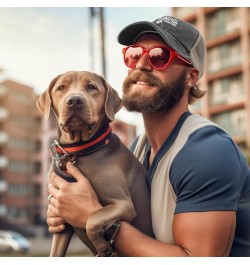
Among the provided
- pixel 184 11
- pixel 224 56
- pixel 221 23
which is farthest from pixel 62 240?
pixel 224 56

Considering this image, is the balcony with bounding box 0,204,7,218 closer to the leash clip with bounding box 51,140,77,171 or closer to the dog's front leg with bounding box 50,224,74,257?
the dog's front leg with bounding box 50,224,74,257

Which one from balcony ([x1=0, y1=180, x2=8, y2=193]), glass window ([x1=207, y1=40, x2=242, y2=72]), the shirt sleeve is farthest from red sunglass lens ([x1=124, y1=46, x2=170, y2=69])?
balcony ([x1=0, y1=180, x2=8, y2=193])

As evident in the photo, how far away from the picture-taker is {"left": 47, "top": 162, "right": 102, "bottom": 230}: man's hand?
2709 millimetres

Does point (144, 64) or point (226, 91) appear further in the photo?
point (226, 91)

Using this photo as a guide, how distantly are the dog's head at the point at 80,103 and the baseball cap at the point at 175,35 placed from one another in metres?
0.30

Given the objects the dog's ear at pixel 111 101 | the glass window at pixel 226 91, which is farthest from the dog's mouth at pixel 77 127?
the glass window at pixel 226 91

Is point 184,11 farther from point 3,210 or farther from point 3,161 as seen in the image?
point 3,210

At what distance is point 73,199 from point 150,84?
0.73 meters

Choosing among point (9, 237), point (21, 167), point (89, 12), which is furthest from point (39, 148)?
point (89, 12)

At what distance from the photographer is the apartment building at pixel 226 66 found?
3556 centimetres

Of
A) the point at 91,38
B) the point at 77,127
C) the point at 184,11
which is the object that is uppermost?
the point at 184,11

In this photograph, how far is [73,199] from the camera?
273 cm

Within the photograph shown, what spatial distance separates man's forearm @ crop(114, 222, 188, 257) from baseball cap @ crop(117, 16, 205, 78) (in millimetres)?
953

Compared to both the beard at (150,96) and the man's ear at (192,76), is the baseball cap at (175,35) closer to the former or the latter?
the man's ear at (192,76)
